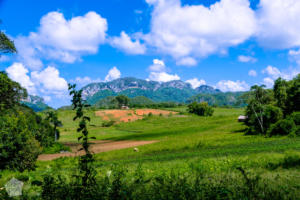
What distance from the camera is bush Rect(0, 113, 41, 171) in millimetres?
20891

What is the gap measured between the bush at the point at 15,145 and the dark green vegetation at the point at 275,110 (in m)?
38.9

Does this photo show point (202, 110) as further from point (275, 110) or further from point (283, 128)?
point (283, 128)

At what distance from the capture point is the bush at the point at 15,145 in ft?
68.5

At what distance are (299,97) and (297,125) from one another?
1245 centimetres

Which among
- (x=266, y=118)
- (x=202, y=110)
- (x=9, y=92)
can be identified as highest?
(x=9, y=92)

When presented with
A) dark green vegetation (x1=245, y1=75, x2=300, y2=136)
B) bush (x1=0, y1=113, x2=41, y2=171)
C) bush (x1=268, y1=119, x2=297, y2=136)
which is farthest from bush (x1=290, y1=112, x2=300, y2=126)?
bush (x1=0, y1=113, x2=41, y2=171)

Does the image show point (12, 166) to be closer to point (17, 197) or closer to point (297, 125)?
point (17, 197)

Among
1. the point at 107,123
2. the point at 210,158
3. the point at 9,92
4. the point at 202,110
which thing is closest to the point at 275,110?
the point at 210,158

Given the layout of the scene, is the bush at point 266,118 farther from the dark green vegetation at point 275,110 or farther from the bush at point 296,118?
the bush at point 296,118

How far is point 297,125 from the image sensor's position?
3966cm

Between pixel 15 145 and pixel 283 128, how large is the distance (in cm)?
4106

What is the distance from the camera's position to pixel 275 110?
46281 millimetres

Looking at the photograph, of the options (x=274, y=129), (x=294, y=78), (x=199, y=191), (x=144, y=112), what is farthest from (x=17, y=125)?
(x=144, y=112)

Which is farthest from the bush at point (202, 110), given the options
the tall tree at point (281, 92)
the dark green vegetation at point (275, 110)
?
the dark green vegetation at point (275, 110)
